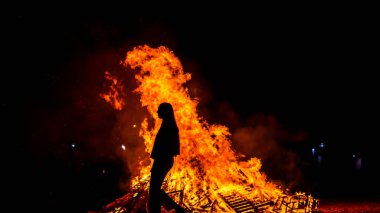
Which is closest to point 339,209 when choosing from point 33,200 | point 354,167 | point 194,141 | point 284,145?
point 194,141

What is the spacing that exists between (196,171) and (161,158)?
324cm

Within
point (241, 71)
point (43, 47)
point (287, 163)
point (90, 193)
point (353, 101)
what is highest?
point (353, 101)

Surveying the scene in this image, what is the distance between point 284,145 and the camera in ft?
49.2

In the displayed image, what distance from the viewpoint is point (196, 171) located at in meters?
7.50

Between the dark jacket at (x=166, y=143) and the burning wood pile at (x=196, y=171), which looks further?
the burning wood pile at (x=196, y=171)

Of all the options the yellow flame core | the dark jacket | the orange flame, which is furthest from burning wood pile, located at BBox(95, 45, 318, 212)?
the orange flame

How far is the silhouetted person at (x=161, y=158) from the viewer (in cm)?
443

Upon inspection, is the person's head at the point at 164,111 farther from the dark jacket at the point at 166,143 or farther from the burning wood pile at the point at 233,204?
the burning wood pile at the point at 233,204

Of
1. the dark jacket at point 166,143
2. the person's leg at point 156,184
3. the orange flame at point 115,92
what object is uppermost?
the orange flame at point 115,92

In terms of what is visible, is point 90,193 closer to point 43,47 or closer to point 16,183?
point 16,183

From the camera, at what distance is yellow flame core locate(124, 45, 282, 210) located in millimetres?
7180

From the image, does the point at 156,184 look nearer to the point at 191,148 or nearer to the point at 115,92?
the point at 191,148

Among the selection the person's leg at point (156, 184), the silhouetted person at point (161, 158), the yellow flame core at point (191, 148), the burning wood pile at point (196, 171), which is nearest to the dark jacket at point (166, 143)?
the silhouetted person at point (161, 158)

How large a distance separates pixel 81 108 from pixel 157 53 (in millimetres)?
7952
